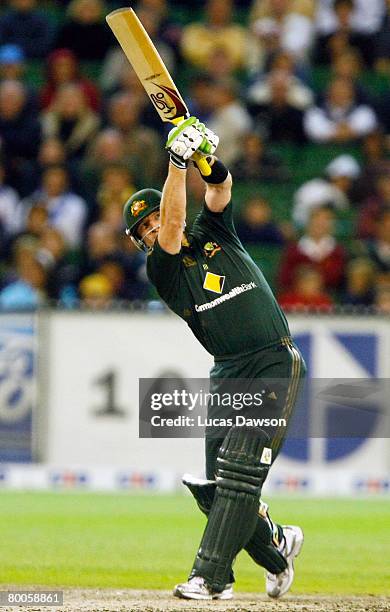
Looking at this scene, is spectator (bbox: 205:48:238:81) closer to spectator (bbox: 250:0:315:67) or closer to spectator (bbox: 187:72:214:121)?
spectator (bbox: 187:72:214:121)

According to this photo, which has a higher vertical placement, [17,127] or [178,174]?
[17,127]

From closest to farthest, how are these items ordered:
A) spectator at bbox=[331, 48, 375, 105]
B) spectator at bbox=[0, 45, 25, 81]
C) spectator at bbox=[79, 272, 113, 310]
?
spectator at bbox=[79, 272, 113, 310] → spectator at bbox=[331, 48, 375, 105] → spectator at bbox=[0, 45, 25, 81]

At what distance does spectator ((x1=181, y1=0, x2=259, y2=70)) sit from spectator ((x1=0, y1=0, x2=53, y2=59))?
177 cm

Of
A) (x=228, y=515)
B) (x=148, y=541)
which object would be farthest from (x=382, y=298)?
(x=228, y=515)

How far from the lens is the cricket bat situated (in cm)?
735

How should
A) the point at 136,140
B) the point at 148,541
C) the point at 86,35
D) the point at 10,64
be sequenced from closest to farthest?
the point at 148,541, the point at 136,140, the point at 10,64, the point at 86,35

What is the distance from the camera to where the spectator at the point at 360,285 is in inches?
548

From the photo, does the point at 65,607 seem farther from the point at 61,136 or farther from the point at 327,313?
the point at 61,136

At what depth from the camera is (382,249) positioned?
1448 cm

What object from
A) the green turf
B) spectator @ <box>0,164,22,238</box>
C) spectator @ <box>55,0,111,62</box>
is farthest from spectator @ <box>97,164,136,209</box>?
the green turf

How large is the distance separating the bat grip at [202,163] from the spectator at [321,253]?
705cm

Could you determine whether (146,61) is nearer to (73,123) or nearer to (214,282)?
(214,282)

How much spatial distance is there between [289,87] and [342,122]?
0.75 metres

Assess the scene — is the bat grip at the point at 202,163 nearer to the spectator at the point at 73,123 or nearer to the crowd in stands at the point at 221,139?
the crowd in stands at the point at 221,139
